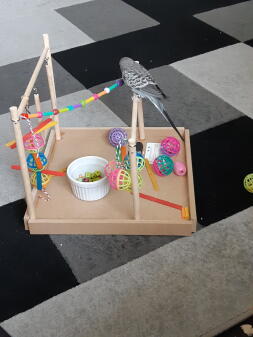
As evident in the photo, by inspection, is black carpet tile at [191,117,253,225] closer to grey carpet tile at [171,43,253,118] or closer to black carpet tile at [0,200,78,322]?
grey carpet tile at [171,43,253,118]

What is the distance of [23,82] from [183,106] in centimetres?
66

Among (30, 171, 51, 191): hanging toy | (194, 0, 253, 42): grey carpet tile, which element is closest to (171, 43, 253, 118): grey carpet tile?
(194, 0, 253, 42): grey carpet tile

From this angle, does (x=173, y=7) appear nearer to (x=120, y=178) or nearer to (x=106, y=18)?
(x=106, y=18)

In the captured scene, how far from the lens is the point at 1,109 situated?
1.77 metres

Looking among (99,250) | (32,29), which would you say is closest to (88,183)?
(99,250)

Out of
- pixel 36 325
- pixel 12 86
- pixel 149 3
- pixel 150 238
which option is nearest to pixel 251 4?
pixel 149 3

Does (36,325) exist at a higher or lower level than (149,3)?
lower

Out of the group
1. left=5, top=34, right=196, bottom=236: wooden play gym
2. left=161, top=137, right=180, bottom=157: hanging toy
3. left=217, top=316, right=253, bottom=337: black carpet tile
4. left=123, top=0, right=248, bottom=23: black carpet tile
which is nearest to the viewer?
left=217, top=316, right=253, bottom=337: black carpet tile

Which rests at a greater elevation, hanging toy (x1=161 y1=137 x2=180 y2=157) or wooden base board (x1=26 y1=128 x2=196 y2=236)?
hanging toy (x1=161 y1=137 x2=180 y2=157)

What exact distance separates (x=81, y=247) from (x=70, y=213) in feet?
0.32

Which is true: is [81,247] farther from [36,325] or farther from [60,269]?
[36,325]

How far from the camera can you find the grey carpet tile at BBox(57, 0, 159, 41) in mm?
2238

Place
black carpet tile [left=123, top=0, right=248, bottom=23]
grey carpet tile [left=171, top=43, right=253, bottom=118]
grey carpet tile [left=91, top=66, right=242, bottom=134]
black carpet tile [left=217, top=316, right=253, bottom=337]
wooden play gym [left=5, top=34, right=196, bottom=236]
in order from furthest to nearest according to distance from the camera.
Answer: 1. black carpet tile [left=123, top=0, right=248, bottom=23]
2. grey carpet tile [left=171, top=43, right=253, bottom=118]
3. grey carpet tile [left=91, top=66, right=242, bottom=134]
4. wooden play gym [left=5, top=34, right=196, bottom=236]
5. black carpet tile [left=217, top=316, right=253, bottom=337]

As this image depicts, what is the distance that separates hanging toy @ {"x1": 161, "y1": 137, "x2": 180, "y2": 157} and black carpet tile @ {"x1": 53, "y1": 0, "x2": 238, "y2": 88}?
0.59 meters
